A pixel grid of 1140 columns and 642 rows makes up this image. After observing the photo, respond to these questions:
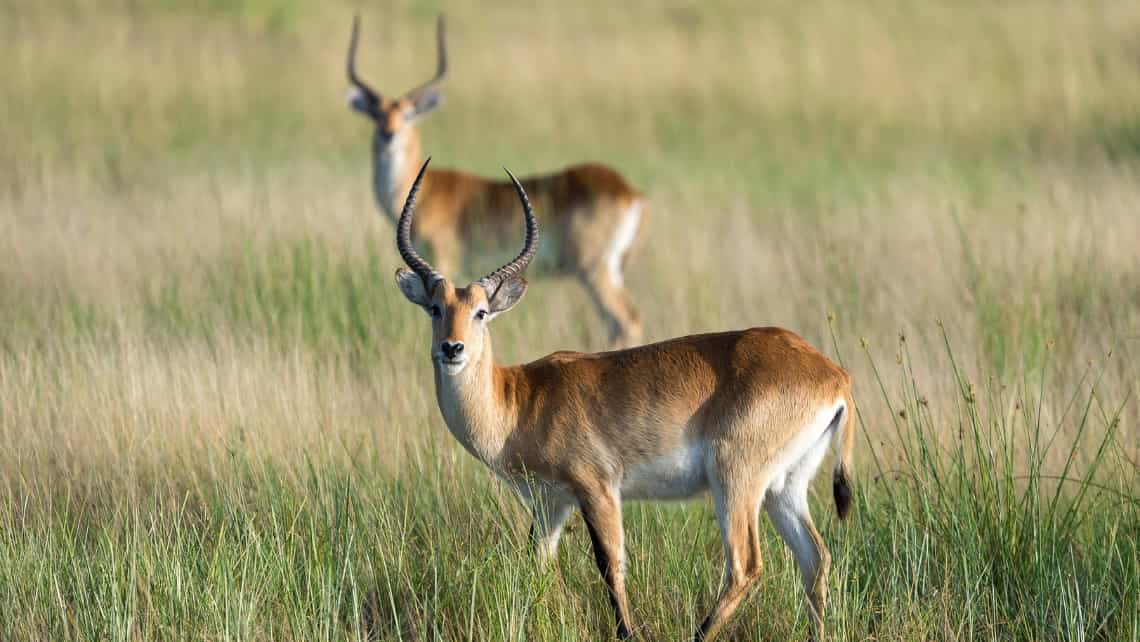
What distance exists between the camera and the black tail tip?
163 inches

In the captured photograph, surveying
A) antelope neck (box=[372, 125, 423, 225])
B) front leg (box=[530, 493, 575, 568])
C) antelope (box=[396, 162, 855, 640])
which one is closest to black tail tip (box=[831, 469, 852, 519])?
antelope (box=[396, 162, 855, 640])

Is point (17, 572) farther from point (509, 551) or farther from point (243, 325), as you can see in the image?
point (243, 325)

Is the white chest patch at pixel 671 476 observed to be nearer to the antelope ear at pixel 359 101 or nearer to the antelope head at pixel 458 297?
the antelope head at pixel 458 297

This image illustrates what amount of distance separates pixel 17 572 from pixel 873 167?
10.4 meters

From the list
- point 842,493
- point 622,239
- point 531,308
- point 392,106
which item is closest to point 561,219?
point 622,239

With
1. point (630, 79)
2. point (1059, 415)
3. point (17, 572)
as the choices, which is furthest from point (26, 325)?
point (630, 79)

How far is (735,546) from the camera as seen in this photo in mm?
4129

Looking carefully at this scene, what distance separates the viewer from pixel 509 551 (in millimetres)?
4488

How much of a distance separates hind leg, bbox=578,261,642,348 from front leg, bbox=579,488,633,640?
382cm

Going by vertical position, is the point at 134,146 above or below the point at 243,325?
above

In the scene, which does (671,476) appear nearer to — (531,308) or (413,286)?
(413,286)

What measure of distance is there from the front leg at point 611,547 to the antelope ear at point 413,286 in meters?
0.88

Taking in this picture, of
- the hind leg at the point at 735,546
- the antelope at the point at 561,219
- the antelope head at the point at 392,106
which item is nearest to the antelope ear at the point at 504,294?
the hind leg at the point at 735,546

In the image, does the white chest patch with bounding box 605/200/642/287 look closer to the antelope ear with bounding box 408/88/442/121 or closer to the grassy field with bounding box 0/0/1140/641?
the grassy field with bounding box 0/0/1140/641
